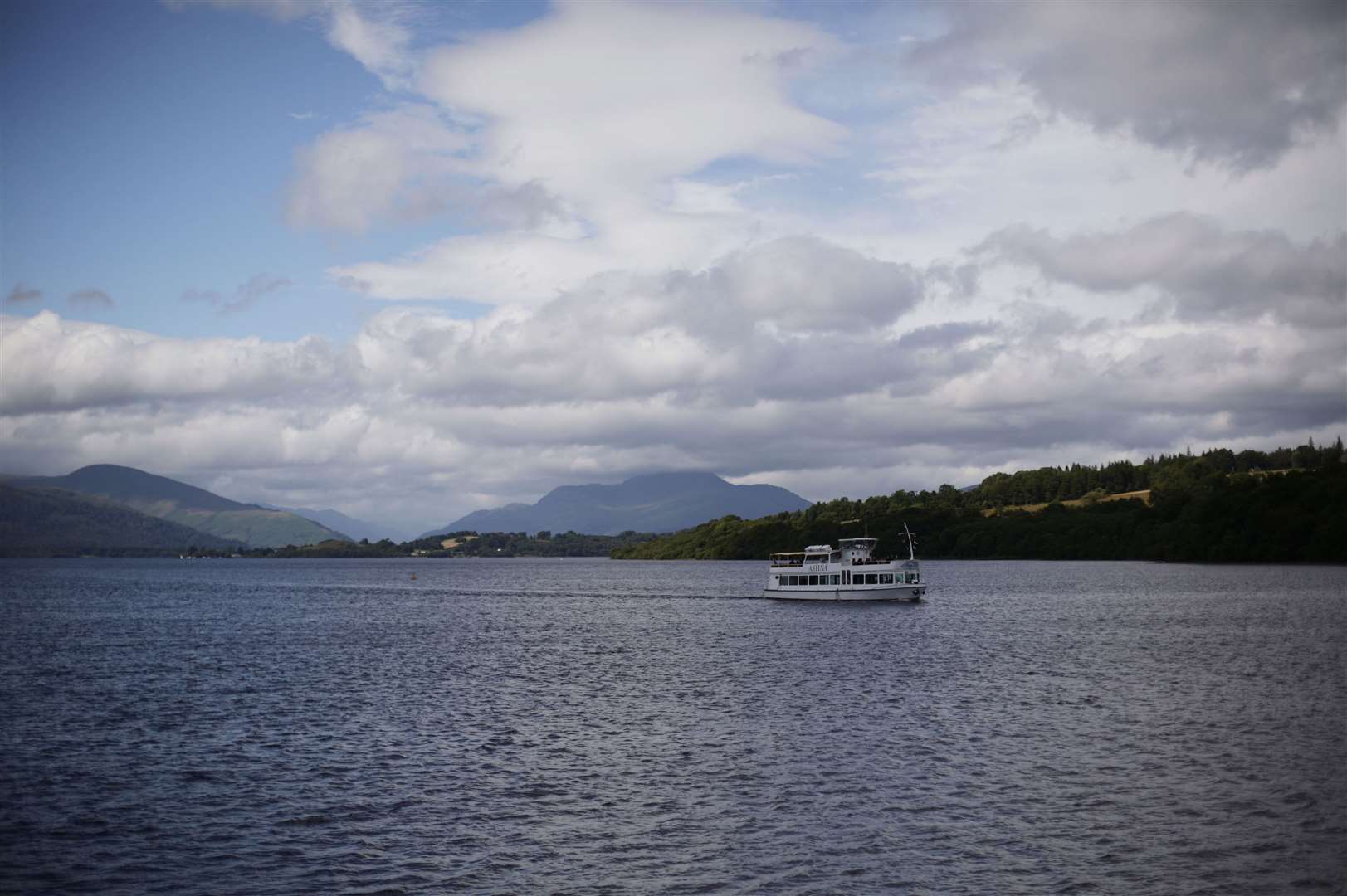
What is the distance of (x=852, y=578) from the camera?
172 metres

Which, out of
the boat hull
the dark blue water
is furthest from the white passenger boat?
the dark blue water

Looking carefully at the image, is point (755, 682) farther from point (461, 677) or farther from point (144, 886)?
point (144, 886)

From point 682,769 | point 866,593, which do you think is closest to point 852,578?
point 866,593

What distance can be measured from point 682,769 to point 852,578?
416ft

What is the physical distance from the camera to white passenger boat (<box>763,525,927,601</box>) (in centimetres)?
16838

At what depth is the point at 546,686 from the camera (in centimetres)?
7756

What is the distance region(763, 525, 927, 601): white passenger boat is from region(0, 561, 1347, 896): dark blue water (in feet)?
208

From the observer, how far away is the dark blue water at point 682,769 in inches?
1348

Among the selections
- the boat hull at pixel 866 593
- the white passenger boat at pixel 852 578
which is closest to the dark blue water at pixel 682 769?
the boat hull at pixel 866 593

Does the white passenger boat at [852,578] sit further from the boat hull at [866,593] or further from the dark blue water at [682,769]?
the dark blue water at [682,769]

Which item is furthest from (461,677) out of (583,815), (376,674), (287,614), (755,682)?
(287,614)

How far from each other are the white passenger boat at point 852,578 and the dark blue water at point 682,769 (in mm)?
63482

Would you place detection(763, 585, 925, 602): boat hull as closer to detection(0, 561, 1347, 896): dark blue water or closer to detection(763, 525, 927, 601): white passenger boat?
detection(763, 525, 927, 601): white passenger boat

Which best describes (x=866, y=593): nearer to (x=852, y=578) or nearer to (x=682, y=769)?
(x=852, y=578)
